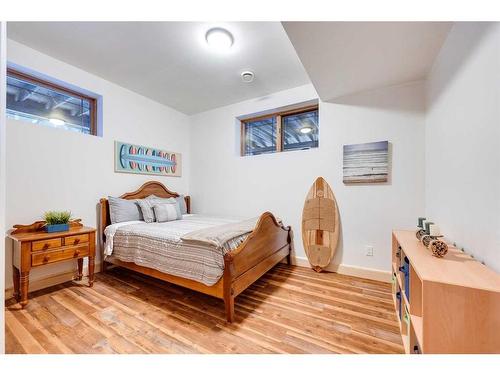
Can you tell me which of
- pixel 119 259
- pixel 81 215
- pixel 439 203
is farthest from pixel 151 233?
pixel 439 203

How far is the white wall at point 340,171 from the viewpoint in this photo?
2.26 metres

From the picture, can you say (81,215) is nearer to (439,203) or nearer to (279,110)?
(279,110)

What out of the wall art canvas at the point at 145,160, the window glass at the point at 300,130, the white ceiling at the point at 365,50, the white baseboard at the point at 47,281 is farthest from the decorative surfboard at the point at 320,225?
the white baseboard at the point at 47,281

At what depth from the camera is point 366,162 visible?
7.95 feet

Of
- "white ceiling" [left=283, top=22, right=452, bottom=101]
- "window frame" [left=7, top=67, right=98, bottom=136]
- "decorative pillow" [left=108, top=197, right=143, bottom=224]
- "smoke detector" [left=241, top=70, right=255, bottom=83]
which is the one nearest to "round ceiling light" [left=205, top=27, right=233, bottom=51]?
"smoke detector" [left=241, top=70, right=255, bottom=83]

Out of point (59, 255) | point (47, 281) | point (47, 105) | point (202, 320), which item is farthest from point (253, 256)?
point (47, 105)

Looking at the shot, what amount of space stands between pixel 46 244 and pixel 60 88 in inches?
71.5

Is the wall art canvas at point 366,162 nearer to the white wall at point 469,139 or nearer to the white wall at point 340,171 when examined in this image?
the white wall at point 340,171

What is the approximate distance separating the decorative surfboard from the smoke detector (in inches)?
60.8

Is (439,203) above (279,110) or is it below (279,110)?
below

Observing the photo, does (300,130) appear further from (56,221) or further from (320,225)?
(56,221)
